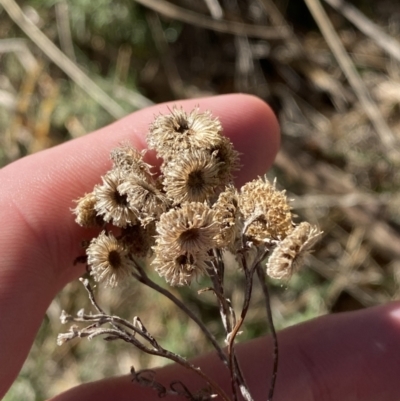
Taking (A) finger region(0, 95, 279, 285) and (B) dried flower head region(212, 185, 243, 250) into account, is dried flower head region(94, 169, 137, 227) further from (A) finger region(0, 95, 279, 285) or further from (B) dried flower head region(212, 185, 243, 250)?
(A) finger region(0, 95, 279, 285)

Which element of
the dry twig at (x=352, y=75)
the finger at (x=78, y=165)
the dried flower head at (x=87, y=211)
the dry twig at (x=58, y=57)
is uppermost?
the dry twig at (x=58, y=57)

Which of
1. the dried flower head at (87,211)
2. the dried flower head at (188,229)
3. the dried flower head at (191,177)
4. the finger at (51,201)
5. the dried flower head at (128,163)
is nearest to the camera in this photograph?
the dried flower head at (188,229)

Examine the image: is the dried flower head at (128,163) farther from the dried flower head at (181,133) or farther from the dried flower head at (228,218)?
the dried flower head at (228,218)

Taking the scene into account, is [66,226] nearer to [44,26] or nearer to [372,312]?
[372,312]

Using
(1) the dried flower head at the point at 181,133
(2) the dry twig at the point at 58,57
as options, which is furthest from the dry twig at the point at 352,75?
(1) the dried flower head at the point at 181,133

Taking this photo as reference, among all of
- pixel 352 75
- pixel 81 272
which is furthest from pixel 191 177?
pixel 352 75

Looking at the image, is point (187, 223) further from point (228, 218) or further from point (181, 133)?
point (181, 133)

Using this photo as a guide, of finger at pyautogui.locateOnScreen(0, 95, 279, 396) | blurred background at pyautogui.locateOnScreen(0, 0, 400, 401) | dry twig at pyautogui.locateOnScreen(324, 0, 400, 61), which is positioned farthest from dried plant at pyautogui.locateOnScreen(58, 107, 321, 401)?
dry twig at pyautogui.locateOnScreen(324, 0, 400, 61)
